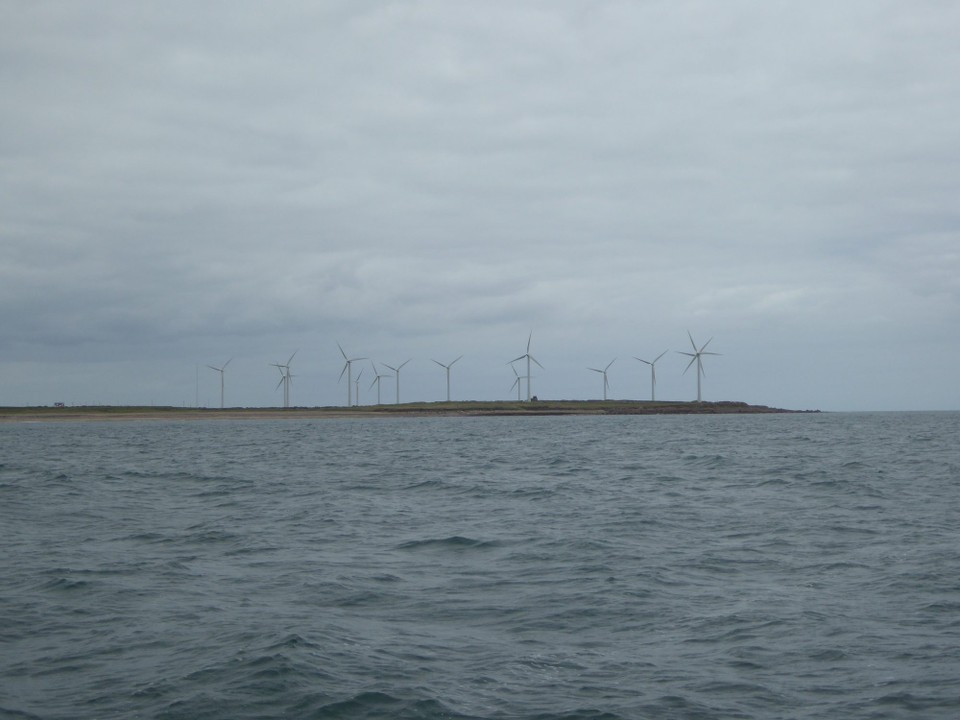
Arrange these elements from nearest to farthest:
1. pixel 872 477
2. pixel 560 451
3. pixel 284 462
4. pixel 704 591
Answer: pixel 704 591 → pixel 872 477 → pixel 284 462 → pixel 560 451

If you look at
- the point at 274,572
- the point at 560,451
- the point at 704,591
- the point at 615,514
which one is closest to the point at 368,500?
the point at 615,514

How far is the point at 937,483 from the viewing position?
40.3m

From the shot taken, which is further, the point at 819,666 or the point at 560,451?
the point at 560,451

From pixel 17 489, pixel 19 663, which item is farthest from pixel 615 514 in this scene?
pixel 17 489

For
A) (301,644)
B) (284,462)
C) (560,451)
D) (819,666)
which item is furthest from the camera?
(560,451)

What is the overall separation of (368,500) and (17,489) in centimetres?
1660

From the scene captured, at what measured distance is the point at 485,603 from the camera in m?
18.5

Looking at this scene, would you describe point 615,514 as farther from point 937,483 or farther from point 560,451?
point 560,451

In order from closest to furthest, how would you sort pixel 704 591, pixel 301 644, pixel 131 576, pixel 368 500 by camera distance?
pixel 301 644
pixel 704 591
pixel 131 576
pixel 368 500

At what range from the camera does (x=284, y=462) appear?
194ft

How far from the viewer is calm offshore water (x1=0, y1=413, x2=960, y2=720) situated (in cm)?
1285

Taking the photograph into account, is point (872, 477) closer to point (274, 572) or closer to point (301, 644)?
point (274, 572)

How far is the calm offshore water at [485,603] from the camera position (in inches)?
506

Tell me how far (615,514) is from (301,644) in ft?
58.2
